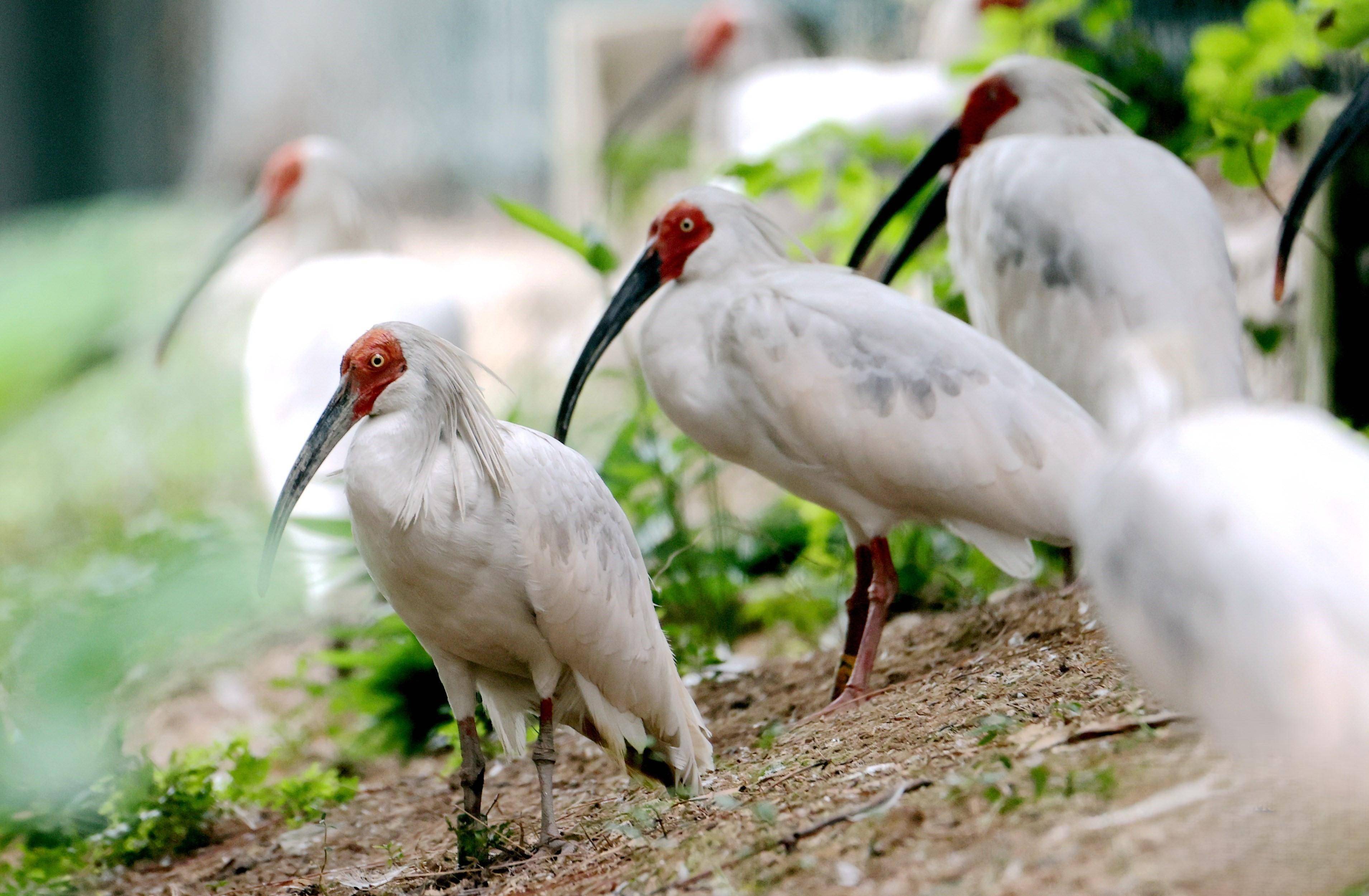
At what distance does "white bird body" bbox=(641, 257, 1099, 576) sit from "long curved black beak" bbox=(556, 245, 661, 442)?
34 cm

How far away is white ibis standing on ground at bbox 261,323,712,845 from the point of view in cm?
309

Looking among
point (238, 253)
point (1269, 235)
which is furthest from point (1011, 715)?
point (238, 253)

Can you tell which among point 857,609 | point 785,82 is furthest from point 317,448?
point 785,82

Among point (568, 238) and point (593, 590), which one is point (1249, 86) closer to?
point (568, 238)

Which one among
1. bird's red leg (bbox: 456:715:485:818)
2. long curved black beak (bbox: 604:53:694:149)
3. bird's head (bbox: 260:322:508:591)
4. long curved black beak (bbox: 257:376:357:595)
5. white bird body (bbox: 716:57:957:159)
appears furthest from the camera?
long curved black beak (bbox: 604:53:694:149)

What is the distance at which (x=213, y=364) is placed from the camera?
12.0m

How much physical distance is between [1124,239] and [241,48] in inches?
577

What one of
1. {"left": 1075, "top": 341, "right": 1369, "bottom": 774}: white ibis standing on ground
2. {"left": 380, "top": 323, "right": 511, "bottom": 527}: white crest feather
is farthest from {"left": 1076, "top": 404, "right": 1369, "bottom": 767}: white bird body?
{"left": 380, "top": 323, "right": 511, "bottom": 527}: white crest feather

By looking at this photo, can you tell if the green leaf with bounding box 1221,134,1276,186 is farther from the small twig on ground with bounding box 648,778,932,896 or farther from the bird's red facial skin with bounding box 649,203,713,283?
the small twig on ground with bounding box 648,778,932,896

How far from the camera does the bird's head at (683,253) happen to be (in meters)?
4.30

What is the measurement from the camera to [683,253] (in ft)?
14.2

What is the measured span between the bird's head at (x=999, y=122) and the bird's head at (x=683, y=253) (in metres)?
0.91

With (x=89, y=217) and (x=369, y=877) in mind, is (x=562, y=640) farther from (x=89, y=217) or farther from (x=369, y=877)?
(x=89, y=217)

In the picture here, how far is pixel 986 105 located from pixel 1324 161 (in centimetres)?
133
